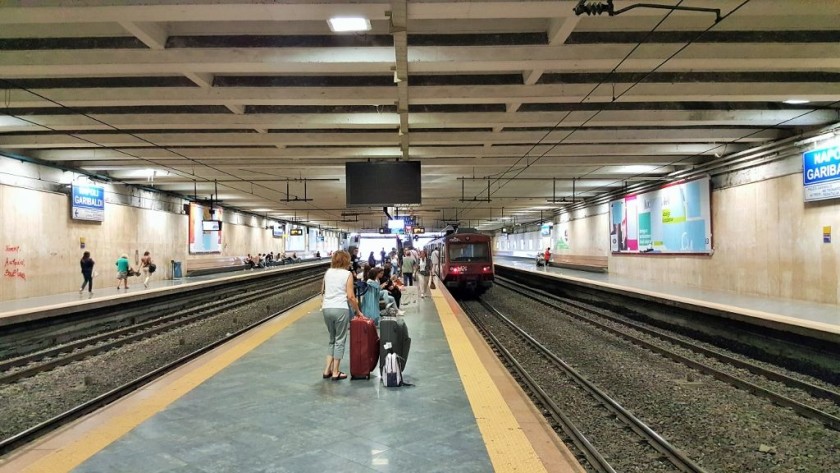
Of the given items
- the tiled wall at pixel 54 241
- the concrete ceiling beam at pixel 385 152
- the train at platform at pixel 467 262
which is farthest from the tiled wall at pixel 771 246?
the tiled wall at pixel 54 241

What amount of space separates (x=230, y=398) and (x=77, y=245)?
15.6m

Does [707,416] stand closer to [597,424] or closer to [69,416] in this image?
[597,424]

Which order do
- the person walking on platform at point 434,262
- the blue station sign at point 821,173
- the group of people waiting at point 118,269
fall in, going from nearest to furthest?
1. the blue station sign at point 821,173
2. the group of people waiting at point 118,269
3. the person walking on platform at point 434,262

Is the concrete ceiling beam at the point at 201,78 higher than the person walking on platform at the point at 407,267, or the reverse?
the concrete ceiling beam at the point at 201,78

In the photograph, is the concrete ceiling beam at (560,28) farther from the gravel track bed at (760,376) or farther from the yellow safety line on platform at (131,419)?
the yellow safety line on platform at (131,419)

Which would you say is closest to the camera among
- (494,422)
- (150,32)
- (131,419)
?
(494,422)

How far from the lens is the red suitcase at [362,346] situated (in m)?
5.73

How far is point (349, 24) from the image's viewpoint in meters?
6.78

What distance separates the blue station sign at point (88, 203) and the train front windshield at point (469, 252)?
1326 cm

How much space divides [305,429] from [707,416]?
4951 mm

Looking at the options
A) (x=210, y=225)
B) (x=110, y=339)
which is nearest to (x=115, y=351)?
(x=110, y=339)

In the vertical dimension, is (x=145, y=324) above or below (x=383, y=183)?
below

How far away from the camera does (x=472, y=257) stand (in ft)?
66.7

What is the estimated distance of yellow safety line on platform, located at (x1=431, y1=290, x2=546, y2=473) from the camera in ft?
11.8
